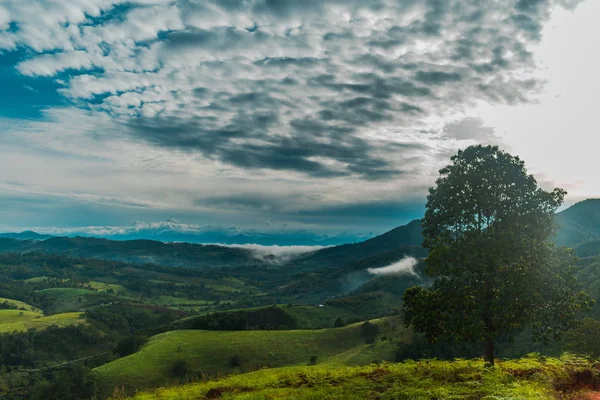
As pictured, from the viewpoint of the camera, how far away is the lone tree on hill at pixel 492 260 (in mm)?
27203

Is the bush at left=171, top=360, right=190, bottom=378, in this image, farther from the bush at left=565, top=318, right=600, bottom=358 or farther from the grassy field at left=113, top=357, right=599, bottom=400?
the bush at left=565, top=318, right=600, bottom=358

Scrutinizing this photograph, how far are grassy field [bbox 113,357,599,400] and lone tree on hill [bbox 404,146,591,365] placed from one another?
3.30m

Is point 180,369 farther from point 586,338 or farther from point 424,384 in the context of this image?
point 424,384

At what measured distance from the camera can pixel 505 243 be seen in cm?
2745

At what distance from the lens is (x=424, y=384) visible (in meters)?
21.5

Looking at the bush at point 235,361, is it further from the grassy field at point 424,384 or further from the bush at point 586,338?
the bush at point 586,338

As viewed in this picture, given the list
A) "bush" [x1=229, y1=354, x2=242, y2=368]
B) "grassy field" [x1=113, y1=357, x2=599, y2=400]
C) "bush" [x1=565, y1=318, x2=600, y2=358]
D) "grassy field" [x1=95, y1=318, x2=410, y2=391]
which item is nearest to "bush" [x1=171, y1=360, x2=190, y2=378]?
"grassy field" [x1=95, y1=318, x2=410, y2=391]

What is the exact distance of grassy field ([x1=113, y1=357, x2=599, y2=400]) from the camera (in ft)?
63.4

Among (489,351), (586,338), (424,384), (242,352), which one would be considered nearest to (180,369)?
(242,352)

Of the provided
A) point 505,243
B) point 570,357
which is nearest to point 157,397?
point 505,243

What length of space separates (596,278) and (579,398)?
492 ft

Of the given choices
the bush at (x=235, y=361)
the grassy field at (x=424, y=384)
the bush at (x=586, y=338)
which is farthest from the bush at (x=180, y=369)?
the bush at (x=586, y=338)

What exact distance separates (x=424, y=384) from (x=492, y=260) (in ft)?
37.2

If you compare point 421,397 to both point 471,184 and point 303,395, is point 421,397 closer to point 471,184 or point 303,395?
point 303,395
